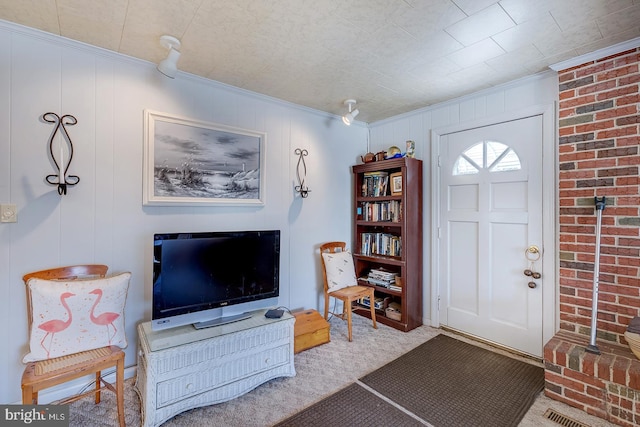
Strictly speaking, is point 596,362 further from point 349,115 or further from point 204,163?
point 204,163

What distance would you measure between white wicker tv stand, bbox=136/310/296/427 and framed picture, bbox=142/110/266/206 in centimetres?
101

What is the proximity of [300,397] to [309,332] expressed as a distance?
66 centimetres

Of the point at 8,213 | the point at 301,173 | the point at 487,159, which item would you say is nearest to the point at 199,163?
the point at 301,173

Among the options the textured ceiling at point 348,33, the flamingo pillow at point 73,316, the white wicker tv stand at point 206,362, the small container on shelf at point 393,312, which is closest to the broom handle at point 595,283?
the textured ceiling at point 348,33

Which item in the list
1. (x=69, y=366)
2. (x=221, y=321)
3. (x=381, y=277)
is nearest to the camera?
(x=69, y=366)

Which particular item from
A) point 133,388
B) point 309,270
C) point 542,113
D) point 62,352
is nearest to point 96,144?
point 62,352

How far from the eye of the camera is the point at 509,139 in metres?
2.60

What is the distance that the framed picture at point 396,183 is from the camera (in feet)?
10.4

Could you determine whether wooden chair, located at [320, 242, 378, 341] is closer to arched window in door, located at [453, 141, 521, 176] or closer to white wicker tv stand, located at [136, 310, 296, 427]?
white wicker tv stand, located at [136, 310, 296, 427]

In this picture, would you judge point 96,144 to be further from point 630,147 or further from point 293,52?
point 630,147

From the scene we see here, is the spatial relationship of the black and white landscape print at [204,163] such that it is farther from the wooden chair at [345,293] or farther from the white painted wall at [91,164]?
the wooden chair at [345,293]

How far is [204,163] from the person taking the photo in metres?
2.46

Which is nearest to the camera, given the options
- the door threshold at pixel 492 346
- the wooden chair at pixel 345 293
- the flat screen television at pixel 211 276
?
the flat screen television at pixel 211 276

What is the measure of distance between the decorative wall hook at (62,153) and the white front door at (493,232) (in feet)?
10.4
